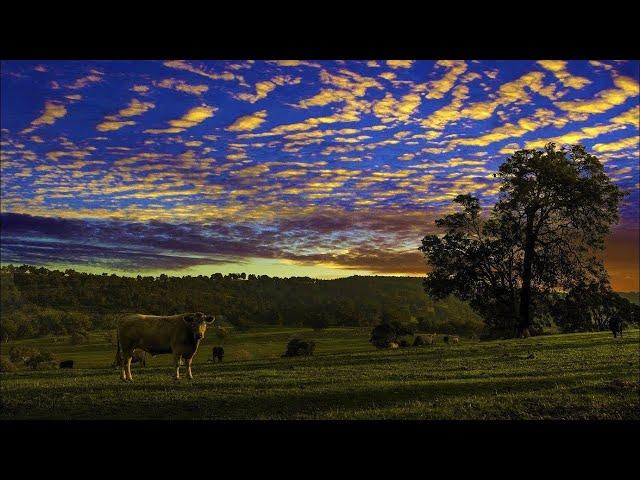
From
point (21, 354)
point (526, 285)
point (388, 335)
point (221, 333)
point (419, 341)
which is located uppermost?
point (526, 285)

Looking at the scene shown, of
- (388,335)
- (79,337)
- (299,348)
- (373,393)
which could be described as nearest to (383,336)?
(388,335)

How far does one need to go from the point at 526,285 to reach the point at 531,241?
11.7ft

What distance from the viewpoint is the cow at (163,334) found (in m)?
19.3

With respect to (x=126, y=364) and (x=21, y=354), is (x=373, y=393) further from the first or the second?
(x=21, y=354)

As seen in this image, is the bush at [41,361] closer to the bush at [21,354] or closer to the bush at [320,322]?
the bush at [21,354]

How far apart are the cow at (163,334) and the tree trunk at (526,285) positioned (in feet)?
95.5

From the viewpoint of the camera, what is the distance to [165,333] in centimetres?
1975

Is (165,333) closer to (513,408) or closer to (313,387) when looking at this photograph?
(313,387)

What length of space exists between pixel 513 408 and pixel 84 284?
75393mm

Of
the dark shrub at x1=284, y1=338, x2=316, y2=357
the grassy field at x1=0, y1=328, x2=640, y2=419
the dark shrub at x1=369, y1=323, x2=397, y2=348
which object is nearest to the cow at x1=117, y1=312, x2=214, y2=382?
the grassy field at x1=0, y1=328, x2=640, y2=419

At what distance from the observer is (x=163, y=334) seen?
19.8 m

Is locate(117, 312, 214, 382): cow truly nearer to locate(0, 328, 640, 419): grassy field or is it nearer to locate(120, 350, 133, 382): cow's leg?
locate(120, 350, 133, 382): cow's leg

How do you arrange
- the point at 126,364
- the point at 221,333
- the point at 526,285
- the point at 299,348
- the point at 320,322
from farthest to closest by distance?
1. the point at 320,322
2. the point at 221,333
3. the point at 526,285
4. the point at 299,348
5. the point at 126,364

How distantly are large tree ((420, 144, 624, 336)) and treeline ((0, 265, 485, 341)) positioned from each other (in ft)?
33.2
